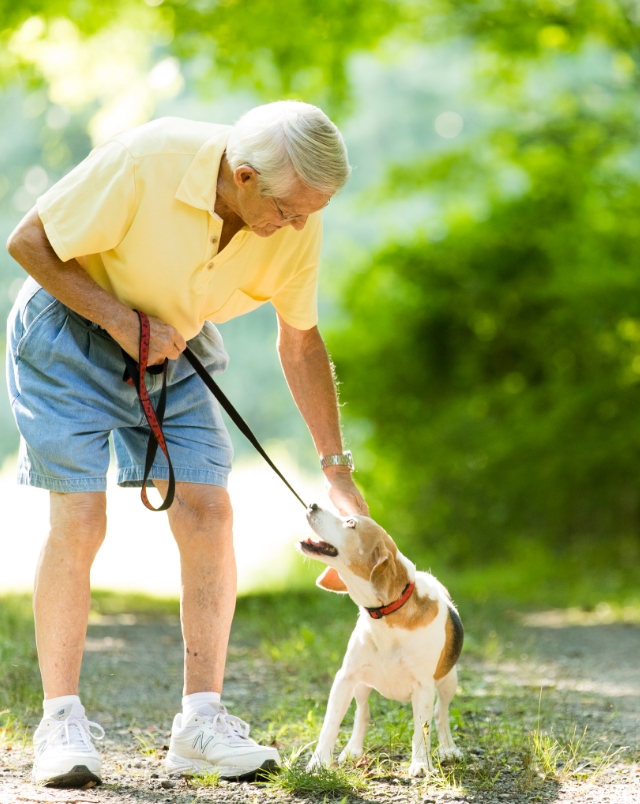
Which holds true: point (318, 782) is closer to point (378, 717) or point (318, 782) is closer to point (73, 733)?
point (73, 733)

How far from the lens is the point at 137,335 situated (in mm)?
3014

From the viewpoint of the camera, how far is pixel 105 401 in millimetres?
3127

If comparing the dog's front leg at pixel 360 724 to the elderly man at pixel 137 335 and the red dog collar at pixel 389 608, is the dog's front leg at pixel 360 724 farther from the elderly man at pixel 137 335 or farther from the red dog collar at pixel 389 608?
the elderly man at pixel 137 335

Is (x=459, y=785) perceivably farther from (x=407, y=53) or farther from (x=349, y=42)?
(x=407, y=53)

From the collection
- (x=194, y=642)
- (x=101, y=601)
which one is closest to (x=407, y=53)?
(x=101, y=601)

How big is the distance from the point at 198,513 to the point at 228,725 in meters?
0.65

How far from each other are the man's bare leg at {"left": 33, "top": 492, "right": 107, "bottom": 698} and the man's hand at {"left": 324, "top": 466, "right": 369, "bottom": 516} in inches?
33.7

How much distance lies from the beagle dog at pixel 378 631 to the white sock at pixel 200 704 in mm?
373

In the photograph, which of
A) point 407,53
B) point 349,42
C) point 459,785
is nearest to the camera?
point 459,785

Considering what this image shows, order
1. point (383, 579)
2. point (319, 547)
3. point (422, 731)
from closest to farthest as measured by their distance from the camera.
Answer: point (422, 731), point (383, 579), point (319, 547)

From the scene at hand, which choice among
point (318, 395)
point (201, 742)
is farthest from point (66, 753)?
point (318, 395)

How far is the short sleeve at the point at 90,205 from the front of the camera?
9.55 feet

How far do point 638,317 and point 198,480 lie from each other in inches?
299

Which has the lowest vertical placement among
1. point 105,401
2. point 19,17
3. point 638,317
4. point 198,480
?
point 198,480
